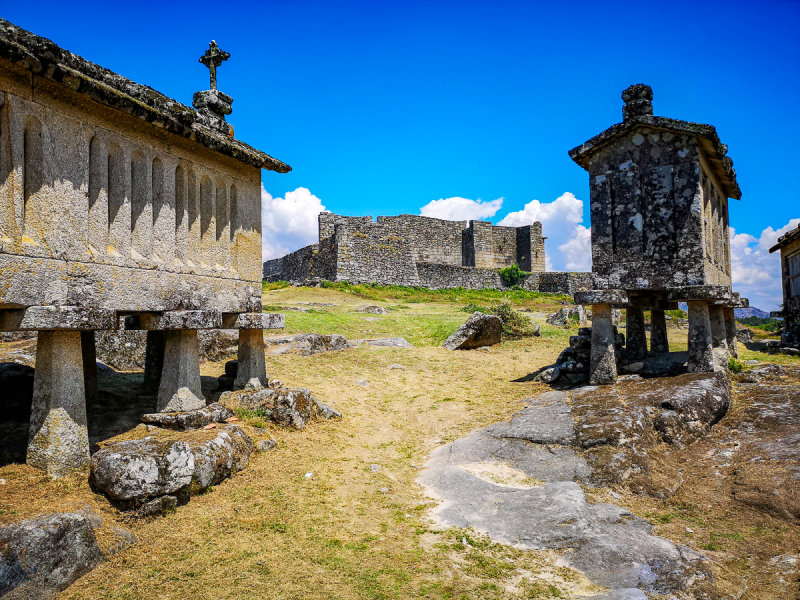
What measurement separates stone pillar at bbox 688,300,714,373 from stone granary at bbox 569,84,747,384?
2cm

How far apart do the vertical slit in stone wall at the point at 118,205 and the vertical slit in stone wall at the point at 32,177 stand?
2.94ft

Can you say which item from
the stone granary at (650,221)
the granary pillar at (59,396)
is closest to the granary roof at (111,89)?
the granary pillar at (59,396)

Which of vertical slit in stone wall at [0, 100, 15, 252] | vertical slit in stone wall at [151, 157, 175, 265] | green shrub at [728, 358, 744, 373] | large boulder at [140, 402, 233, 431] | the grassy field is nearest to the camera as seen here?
the grassy field

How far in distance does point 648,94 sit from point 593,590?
9328mm

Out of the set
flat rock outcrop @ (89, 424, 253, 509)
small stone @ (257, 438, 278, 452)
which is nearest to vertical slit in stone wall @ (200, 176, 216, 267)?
flat rock outcrop @ (89, 424, 253, 509)

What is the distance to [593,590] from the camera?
448cm

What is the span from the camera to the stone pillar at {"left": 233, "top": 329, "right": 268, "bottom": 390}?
30.1 feet

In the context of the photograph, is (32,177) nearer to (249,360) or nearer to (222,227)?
(222,227)

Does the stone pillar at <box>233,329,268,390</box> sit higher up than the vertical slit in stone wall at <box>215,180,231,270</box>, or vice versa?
the vertical slit in stone wall at <box>215,180,231,270</box>

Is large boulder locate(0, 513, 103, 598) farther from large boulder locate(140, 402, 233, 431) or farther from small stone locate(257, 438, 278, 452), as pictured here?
small stone locate(257, 438, 278, 452)

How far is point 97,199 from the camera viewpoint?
6.09m

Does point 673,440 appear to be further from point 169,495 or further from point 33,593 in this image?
point 33,593

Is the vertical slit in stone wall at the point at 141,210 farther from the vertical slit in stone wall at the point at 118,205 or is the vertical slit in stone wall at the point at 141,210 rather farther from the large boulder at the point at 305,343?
the large boulder at the point at 305,343

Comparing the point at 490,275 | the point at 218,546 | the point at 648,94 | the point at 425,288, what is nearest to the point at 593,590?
the point at 218,546
